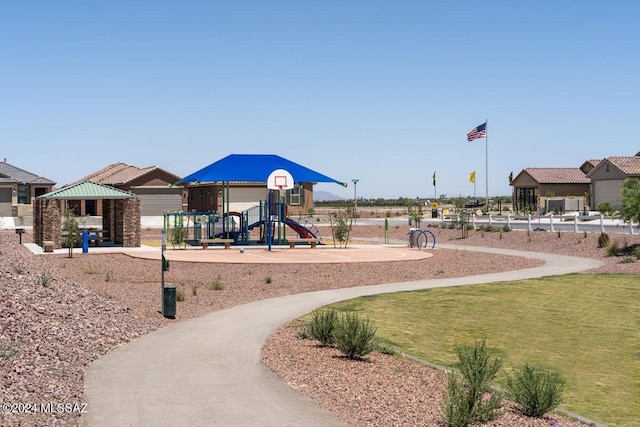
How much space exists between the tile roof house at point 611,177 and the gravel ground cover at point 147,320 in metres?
34.1

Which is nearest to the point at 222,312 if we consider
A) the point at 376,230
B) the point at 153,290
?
the point at 153,290

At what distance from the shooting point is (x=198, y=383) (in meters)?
11.5

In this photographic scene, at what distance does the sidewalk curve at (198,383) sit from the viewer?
9781 mm

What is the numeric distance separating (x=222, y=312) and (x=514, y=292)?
31.7 feet

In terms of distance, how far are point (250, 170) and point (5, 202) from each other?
117 feet

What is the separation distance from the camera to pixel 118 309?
690 inches

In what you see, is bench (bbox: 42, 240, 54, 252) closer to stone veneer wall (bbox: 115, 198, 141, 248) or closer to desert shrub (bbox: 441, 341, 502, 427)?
stone veneer wall (bbox: 115, 198, 141, 248)

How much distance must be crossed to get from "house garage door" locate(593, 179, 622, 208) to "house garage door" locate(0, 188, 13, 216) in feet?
165

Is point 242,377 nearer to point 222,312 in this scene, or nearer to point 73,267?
point 222,312

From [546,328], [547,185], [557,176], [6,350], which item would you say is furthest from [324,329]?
[557,176]

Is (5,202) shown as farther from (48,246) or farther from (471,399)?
(471,399)

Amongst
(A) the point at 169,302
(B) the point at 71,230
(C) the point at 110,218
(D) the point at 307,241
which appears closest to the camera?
(A) the point at 169,302

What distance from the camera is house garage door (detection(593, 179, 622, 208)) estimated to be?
6538cm

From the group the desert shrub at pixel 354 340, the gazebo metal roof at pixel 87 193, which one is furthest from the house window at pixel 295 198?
the desert shrub at pixel 354 340
